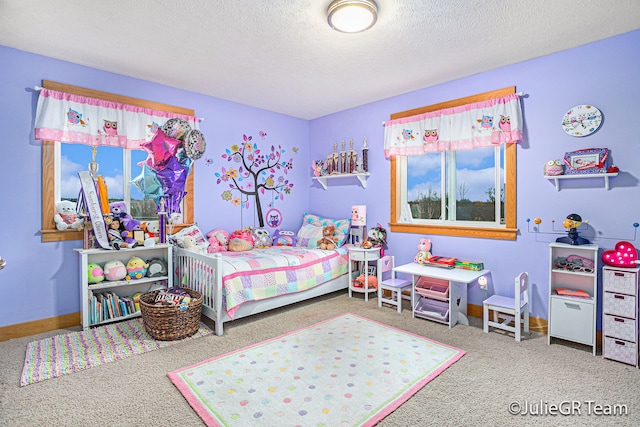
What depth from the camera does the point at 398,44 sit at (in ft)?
9.27

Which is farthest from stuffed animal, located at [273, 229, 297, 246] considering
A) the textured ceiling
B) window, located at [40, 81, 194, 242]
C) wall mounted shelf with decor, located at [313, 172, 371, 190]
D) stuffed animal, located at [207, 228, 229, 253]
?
the textured ceiling

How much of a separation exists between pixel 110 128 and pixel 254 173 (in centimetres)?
182

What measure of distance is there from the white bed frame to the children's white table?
1210mm

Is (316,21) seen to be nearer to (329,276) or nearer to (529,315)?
(329,276)

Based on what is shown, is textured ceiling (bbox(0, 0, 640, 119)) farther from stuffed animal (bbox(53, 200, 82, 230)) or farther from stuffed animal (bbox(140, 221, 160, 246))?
stuffed animal (bbox(140, 221, 160, 246))

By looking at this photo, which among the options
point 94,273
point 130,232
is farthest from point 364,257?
point 94,273

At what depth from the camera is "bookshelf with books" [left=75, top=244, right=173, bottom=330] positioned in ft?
9.89

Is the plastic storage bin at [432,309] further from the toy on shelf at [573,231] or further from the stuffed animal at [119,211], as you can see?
the stuffed animal at [119,211]

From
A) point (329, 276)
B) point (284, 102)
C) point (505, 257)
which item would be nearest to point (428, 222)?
point (505, 257)

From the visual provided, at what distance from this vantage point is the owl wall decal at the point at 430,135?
377cm

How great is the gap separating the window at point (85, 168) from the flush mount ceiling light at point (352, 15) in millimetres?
2368

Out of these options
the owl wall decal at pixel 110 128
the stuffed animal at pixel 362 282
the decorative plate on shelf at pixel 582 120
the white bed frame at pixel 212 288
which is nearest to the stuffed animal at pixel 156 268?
the white bed frame at pixel 212 288

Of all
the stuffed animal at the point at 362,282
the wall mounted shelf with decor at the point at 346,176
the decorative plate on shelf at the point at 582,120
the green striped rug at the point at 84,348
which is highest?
the decorative plate on shelf at the point at 582,120

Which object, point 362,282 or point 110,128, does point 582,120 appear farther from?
point 110,128
